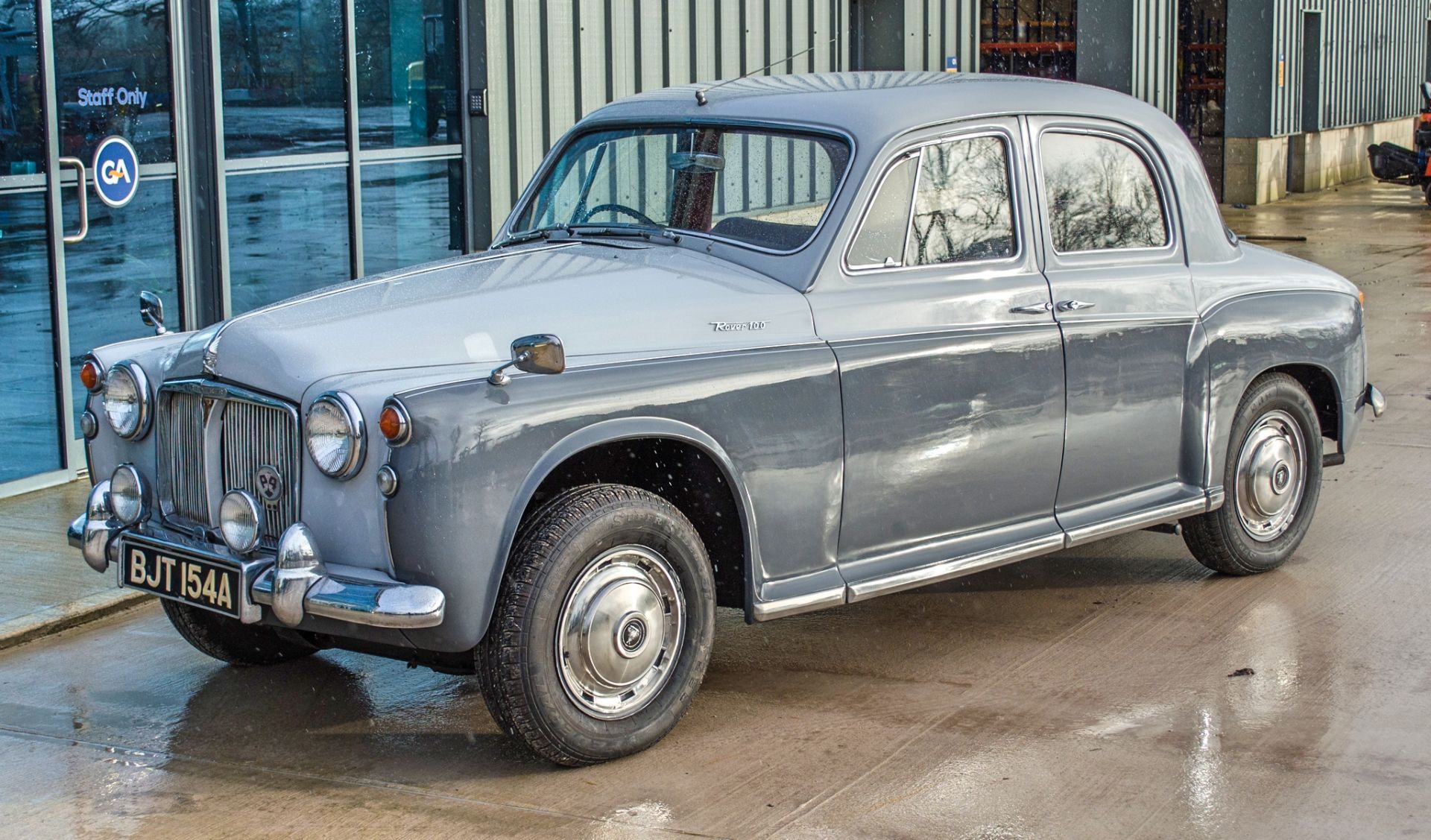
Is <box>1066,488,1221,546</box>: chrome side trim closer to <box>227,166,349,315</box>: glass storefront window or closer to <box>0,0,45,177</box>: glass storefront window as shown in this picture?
<box>227,166,349,315</box>: glass storefront window

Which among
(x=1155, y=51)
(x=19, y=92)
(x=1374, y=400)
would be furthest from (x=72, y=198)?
(x=1155, y=51)

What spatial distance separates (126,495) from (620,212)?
1.82 meters

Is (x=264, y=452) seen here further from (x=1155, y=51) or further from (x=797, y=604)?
(x=1155, y=51)

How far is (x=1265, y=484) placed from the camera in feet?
21.5

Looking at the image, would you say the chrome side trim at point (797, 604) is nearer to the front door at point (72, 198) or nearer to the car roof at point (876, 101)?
the car roof at point (876, 101)

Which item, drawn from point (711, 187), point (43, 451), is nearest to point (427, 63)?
point (43, 451)

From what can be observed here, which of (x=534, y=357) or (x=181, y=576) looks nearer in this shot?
(x=534, y=357)

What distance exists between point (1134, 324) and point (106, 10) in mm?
5532

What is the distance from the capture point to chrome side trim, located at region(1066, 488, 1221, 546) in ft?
19.1

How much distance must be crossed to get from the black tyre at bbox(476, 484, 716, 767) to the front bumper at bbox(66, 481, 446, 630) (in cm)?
26

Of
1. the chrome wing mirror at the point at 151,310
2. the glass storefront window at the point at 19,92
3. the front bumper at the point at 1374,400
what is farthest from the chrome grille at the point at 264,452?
the front bumper at the point at 1374,400

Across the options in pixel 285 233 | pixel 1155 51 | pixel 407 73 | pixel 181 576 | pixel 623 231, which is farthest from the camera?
pixel 1155 51

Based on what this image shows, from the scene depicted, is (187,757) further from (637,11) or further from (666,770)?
(637,11)

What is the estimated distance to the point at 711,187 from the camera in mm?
5562
